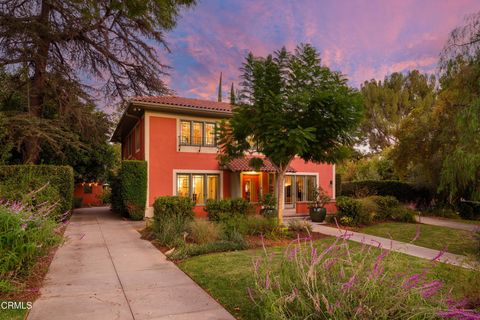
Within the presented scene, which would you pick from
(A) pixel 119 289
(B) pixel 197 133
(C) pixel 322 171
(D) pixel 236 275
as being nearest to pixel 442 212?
(C) pixel 322 171

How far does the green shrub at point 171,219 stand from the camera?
899 cm

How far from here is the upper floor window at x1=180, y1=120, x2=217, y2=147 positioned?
1675 cm

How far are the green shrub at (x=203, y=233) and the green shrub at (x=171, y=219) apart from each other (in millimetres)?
381

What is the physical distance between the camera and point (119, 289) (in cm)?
524

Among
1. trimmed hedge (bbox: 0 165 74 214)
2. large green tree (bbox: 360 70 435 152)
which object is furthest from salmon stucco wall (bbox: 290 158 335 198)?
large green tree (bbox: 360 70 435 152)

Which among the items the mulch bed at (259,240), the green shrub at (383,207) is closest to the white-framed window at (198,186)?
the mulch bed at (259,240)

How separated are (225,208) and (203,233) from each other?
3.04 meters

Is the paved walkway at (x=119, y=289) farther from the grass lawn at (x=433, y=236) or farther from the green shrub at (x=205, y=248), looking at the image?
the grass lawn at (x=433, y=236)

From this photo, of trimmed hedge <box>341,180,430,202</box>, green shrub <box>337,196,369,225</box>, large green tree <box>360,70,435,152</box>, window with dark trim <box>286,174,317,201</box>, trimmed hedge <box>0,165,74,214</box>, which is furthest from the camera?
large green tree <box>360,70,435,152</box>

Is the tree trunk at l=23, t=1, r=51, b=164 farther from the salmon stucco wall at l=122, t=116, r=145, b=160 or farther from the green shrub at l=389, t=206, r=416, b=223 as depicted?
the green shrub at l=389, t=206, r=416, b=223

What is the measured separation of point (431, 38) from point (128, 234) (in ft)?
44.6

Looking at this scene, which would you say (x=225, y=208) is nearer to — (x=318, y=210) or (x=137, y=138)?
(x=318, y=210)

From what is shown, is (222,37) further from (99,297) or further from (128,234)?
(99,297)

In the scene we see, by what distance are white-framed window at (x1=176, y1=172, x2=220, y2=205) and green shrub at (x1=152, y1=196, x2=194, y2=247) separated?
180 inches
